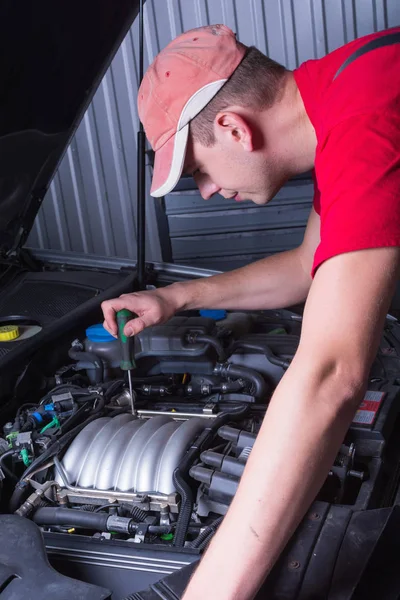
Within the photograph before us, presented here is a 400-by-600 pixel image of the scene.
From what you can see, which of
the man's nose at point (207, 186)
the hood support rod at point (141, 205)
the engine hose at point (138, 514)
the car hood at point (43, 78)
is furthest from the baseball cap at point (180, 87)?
the hood support rod at point (141, 205)

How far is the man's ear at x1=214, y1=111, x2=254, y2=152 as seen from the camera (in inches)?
46.2

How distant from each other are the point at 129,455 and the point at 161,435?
0.25 feet

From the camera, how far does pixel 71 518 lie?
1.23 metres

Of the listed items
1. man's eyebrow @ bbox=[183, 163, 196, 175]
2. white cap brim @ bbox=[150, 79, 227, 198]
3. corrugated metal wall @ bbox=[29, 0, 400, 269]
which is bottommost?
corrugated metal wall @ bbox=[29, 0, 400, 269]

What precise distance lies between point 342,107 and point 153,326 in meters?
0.88

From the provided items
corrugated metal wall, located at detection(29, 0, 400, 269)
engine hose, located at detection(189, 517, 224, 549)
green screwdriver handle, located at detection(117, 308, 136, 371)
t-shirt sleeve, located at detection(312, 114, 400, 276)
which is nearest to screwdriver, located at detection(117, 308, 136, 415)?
green screwdriver handle, located at detection(117, 308, 136, 371)

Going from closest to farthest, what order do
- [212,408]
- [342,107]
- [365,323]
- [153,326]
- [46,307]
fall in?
1. [365,323]
2. [342,107]
3. [212,408]
4. [153,326]
5. [46,307]

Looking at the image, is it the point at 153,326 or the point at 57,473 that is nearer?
the point at 57,473

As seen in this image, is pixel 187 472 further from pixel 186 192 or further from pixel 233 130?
pixel 186 192

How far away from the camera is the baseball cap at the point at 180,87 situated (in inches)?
47.3

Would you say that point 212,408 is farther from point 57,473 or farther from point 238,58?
point 238,58

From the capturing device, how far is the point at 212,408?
151cm

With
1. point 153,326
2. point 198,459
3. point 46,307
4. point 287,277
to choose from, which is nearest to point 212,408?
point 198,459

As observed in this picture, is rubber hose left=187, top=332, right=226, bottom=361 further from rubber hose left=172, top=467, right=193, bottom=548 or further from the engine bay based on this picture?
rubber hose left=172, top=467, right=193, bottom=548
